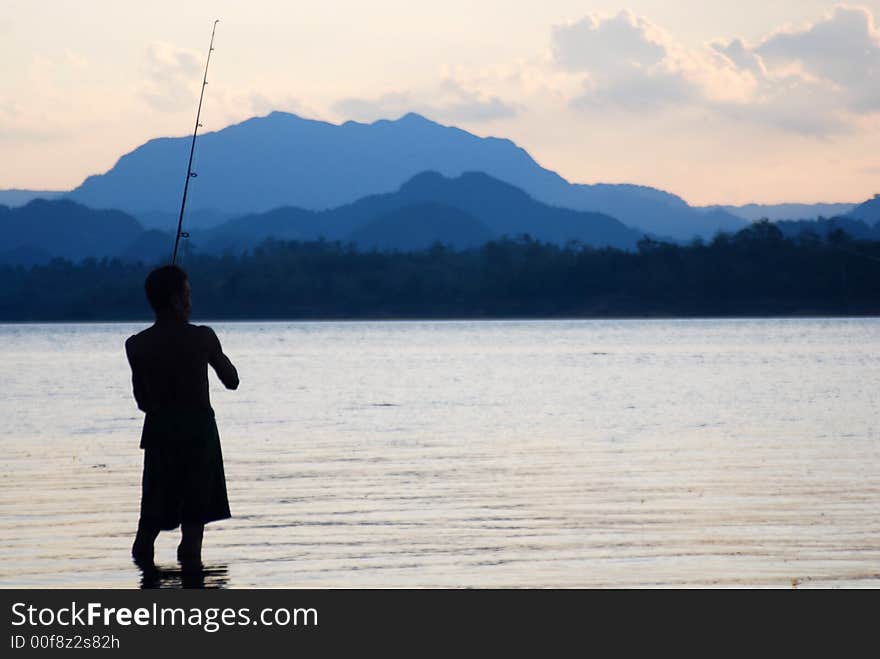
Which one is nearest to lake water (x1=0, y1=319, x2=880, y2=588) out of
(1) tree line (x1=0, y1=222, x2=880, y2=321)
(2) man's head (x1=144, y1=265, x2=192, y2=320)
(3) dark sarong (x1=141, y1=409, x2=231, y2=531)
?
(3) dark sarong (x1=141, y1=409, x2=231, y2=531)

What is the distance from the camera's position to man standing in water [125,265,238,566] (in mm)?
7844

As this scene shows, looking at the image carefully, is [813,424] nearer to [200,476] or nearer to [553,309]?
[200,476]

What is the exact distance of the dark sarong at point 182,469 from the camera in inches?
314

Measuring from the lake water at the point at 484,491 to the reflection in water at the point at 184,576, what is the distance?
0.13ft

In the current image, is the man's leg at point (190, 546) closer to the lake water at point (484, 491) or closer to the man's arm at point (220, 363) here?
the lake water at point (484, 491)

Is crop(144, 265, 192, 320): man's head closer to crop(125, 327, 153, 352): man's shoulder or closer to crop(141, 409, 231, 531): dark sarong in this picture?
crop(125, 327, 153, 352): man's shoulder

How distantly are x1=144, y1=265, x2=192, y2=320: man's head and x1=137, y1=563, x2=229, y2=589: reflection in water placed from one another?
155 cm

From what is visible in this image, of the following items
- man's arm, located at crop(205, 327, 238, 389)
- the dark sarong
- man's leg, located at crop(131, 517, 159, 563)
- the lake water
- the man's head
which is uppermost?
the man's head

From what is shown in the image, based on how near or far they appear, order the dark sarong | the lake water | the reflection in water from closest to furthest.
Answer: the dark sarong → the reflection in water → the lake water

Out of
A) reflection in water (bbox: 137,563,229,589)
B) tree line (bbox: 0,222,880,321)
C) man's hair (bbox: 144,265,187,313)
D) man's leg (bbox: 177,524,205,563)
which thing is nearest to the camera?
man's hair (bbox: 144,265,187,313)

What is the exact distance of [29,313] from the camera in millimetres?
188875

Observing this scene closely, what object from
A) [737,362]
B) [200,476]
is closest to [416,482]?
[200,476]

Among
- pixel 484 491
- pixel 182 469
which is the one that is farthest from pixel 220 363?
pixel 484 491
